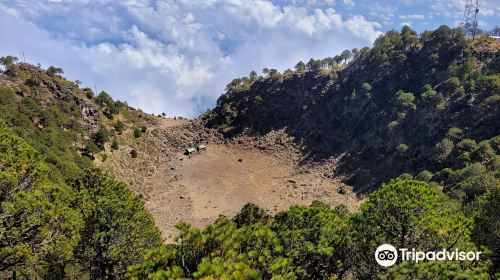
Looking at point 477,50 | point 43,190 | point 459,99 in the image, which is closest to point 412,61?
point 477,50

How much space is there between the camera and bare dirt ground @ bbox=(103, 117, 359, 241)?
3100 inches

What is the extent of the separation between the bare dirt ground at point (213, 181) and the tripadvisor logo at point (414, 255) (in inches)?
2090

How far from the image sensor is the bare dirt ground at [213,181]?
258 feet

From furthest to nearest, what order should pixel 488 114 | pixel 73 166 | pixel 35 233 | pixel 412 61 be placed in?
pixel 412 61, pixel 488 114, pixel 73 166, pixel 35 233

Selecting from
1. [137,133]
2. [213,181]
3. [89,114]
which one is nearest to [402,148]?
[213,181]

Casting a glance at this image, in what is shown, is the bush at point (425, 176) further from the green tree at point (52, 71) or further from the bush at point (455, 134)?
the green tree at point (52, 71)

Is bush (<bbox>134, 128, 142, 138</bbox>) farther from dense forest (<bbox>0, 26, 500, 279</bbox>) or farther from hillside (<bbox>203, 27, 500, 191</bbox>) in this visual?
hillside (<bbox>203, 27, 500, 191</bbox>)

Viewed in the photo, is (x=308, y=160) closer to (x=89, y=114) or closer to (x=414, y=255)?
(x=89, y=114)

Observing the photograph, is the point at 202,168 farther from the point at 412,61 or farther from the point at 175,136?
the point at 412,61

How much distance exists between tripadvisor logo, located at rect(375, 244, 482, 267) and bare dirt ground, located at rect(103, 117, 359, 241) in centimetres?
5309

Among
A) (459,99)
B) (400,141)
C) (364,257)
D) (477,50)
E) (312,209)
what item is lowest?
(364,257)

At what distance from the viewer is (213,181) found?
299ft

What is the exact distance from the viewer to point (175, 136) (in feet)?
371

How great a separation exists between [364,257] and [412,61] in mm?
99195
